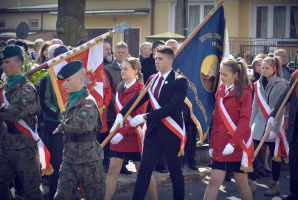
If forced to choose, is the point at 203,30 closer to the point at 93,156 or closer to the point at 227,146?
the point at 227,146

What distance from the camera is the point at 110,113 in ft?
20.6

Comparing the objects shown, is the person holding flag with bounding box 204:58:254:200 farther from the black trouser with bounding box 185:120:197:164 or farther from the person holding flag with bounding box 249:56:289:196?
the black trouser with bounding box 185:120:197:164

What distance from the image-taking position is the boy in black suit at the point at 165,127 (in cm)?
438

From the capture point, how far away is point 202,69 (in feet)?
17.4

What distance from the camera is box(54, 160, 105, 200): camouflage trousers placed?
Result: 367 cm

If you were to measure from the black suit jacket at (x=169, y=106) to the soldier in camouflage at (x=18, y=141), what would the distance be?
1.38 m

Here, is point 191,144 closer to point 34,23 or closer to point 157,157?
point 157,157

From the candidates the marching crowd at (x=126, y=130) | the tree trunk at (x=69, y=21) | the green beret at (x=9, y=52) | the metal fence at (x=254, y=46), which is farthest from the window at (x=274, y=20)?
the green beret at (x=9, y=52)

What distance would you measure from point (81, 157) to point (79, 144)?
0.44 feet

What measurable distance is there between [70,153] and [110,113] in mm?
2595

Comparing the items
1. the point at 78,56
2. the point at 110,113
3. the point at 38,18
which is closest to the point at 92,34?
the point at 38,18

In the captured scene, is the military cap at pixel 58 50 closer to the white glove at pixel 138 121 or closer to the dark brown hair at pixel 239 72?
the white glove at pixel 138 121

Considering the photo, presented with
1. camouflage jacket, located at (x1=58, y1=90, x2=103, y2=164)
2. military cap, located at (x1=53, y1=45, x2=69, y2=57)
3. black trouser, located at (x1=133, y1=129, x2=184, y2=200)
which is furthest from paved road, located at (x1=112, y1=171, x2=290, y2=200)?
military cap, located at (x1=53, y1=45, x2=69, y2=57)

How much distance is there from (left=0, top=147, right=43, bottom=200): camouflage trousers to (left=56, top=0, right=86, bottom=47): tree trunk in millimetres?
5078
